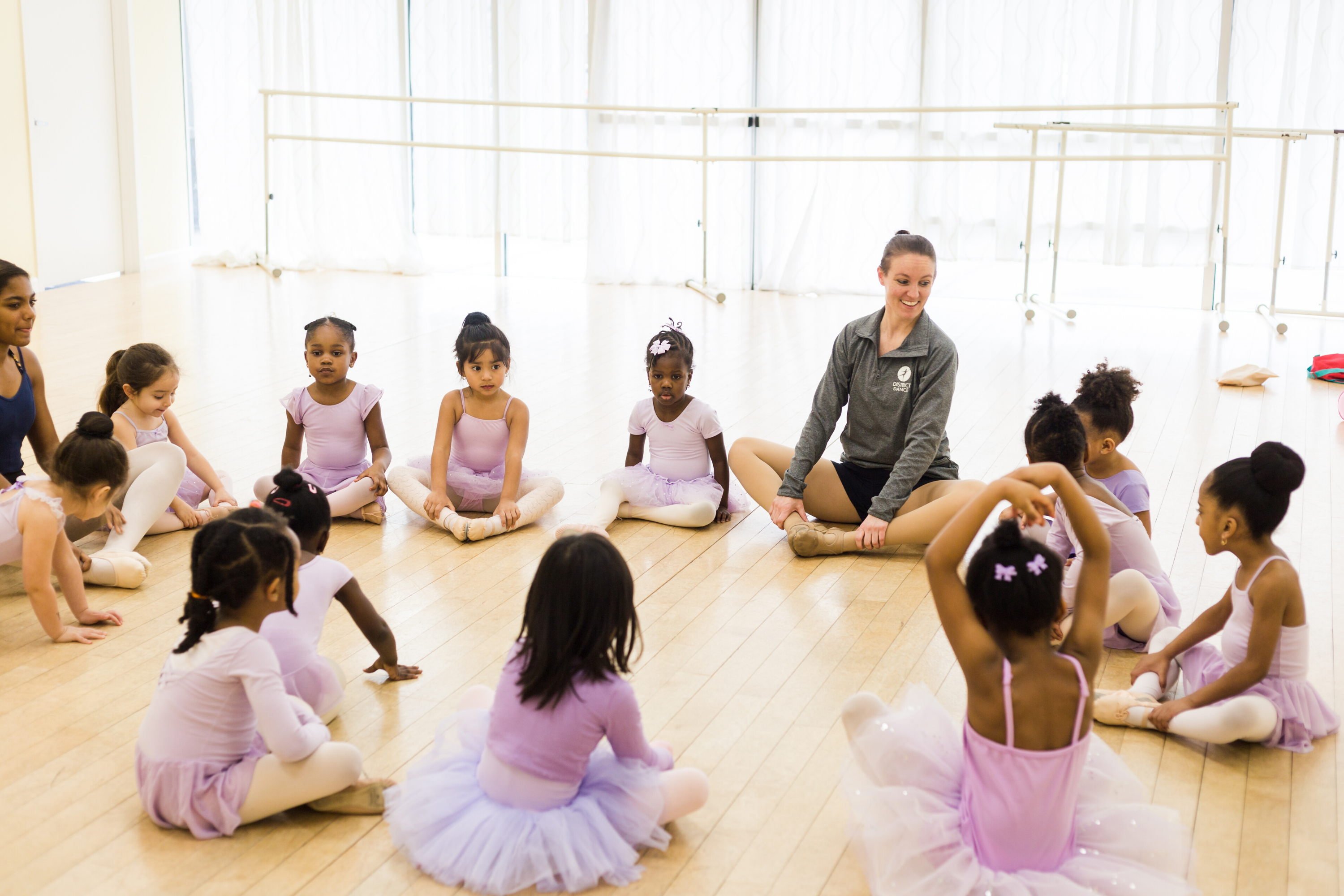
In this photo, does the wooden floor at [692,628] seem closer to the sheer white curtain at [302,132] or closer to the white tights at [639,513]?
the white tights at [639,513]

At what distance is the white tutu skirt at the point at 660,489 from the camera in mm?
3293

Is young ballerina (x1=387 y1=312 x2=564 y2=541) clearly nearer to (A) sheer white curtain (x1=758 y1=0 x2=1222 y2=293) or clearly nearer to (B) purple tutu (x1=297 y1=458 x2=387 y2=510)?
(B) purple tutu (x1=297 y1=458 x2=387 y2=510)

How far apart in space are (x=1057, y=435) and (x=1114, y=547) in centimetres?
26

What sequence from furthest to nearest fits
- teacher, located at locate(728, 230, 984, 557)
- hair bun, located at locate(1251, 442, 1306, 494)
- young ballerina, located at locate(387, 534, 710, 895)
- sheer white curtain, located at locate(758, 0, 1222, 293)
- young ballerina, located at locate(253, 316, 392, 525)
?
sheer white curtain, located at locate(758, 0, 1222, 293) < young ballerina, located at locate(253, 316, 392, 525) < teacher, located at locate(728, 230, 984, 557) < hair bun, located at locate(1251, 442, 1306, 494) < young ballerina, located at locate(387, 534, 710, 895)

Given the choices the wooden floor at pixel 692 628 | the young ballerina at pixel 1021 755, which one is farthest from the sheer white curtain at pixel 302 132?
the young ballerina at pixel 1021 755

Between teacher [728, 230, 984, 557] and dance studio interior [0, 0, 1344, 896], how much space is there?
13 millimetres

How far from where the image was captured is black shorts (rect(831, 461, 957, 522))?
3.14 meters

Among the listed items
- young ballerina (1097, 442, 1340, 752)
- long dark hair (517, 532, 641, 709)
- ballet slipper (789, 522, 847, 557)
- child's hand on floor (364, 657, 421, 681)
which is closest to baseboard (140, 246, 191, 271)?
ballet slipper (789, 522, 847, 557)

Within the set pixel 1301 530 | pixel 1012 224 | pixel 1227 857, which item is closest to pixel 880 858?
pixel 1227 857

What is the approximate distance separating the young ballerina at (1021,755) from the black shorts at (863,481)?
4.65 ft

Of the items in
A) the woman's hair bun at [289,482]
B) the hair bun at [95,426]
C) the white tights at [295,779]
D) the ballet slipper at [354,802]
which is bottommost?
the ballet slipper at [354,802]

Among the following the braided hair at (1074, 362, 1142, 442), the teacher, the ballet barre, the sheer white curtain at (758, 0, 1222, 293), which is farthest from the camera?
the sheer white curtain at (758, 0, 1222, 293)

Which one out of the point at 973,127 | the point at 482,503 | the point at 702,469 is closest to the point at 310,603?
the point at 482,503

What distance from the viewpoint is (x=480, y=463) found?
3.34 meters
